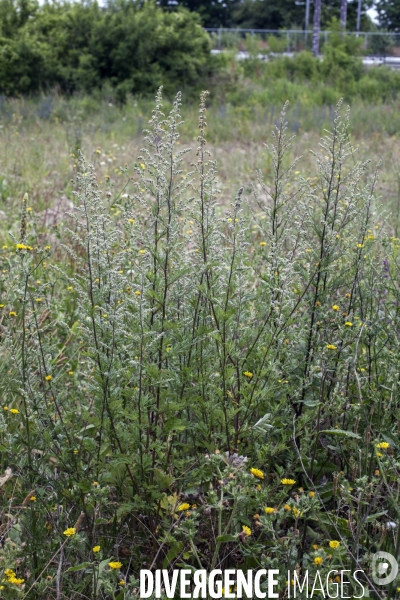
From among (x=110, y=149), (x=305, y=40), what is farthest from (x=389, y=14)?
(x=110, y=149)

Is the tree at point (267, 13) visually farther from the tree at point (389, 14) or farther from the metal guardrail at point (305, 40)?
the metal guardrail at point (305, 40)

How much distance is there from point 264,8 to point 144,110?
34907 millimetres

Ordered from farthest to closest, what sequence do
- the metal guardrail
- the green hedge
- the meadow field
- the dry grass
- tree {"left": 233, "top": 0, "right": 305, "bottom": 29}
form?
tree {"left": 233, "top": 0, "right": 305, "bottom": 29}
the metal guardrail
the green hedge
the dry grass
the meadow field

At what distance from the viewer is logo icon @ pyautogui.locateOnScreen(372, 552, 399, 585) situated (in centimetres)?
177

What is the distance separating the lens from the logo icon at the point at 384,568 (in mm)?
1768

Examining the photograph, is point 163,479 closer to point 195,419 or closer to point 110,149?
point 195,419

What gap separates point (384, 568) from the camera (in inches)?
70.8

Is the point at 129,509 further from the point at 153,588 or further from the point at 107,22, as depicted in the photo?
the point at 107,22

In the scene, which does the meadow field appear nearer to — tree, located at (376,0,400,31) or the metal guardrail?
the metal guardrail

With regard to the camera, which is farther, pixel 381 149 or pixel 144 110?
pixel 144 110

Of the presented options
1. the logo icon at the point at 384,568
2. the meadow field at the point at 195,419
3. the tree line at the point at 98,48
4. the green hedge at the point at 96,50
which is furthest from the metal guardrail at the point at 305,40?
the logo icon at the point at 384,568

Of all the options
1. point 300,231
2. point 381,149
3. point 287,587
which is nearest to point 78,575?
point 287,587

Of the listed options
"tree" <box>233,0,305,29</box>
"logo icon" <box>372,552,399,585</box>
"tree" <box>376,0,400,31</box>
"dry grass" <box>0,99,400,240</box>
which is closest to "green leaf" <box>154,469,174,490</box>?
"logo icon" <box>372,552,399,585</box>

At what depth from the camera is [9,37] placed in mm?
15352
